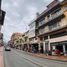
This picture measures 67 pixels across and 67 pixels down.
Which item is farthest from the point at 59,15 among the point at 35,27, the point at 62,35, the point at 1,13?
the point at 1,13

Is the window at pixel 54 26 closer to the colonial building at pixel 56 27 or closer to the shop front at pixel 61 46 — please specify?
the colonial building at pixel 56 27

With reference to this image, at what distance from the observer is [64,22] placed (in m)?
35.1

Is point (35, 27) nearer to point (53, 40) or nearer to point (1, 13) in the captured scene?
point (53, 40)

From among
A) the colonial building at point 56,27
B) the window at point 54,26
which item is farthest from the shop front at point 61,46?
the window at point 54,26

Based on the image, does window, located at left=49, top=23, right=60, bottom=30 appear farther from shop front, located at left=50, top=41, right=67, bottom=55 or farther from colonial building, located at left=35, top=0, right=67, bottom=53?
shop front, located at left=50, top=41, right=67, bottom=55

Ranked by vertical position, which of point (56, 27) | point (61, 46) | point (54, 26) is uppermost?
point (54, 26)

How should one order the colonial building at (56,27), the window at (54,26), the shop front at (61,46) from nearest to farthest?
the shop front at (61,46) < the colonial building at (56,27) < the window at (54,26)

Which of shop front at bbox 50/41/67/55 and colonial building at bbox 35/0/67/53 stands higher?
colonial building at bbox 35/0/67/53

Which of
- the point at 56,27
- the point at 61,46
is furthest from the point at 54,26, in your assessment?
the point at 61,46

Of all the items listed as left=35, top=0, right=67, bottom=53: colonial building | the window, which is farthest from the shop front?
the window

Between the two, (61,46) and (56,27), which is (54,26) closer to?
(56,27)

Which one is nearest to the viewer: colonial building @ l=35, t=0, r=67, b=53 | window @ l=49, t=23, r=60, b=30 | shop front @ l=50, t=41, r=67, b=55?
shop front @ l=50, t=41, r=67, b=55

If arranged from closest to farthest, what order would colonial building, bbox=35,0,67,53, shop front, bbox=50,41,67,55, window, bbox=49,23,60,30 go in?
shop front, bbox=50,41,67,55 → colonial building, bbox=35,0,67,53 → window, bbox=49,23,60,30

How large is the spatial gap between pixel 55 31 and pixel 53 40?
2.70 m
